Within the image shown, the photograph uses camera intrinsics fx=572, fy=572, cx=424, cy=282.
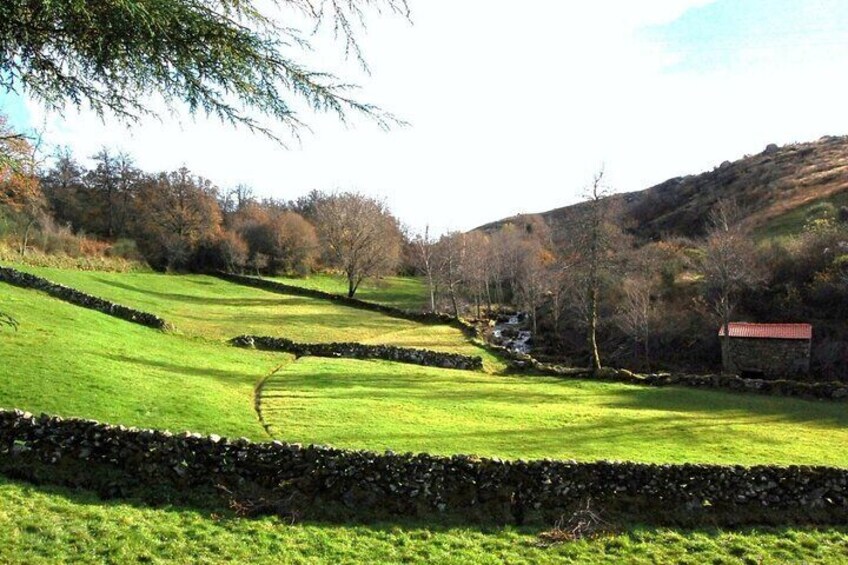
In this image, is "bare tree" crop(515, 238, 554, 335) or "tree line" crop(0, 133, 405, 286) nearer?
"bare tree" crop(515, 238, 554, 335)

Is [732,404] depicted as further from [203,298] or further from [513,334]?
[203,298]

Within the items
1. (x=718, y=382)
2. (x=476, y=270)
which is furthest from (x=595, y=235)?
(x=476, y=270)

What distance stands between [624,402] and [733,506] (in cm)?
1100

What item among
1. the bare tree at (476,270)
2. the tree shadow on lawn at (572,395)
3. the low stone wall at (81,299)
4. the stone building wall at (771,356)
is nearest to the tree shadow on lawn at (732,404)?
the tree shadow on lawn at (572,395)

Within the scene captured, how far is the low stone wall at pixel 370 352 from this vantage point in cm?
3062

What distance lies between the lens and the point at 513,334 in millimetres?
51031

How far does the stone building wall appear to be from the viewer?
3531cm

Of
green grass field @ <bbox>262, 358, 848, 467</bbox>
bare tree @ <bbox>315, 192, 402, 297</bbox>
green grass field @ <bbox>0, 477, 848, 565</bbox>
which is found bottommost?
green grass field @ <bbox>0, 477, 848, 565</bbox>

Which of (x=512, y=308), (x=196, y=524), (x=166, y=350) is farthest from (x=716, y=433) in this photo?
(x=512, y=308)

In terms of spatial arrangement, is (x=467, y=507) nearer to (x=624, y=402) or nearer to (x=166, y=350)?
(x=624, y=402)

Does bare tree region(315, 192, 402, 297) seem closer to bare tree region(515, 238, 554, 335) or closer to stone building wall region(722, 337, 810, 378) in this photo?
bare tree region(515, 238, 554, 335)

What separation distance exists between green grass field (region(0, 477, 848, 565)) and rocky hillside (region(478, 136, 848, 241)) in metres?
51.2

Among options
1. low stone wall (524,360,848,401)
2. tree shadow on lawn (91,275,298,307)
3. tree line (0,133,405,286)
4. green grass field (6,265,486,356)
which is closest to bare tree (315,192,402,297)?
tree line (0,133,405,286)

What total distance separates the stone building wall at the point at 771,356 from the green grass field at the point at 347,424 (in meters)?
12.6
